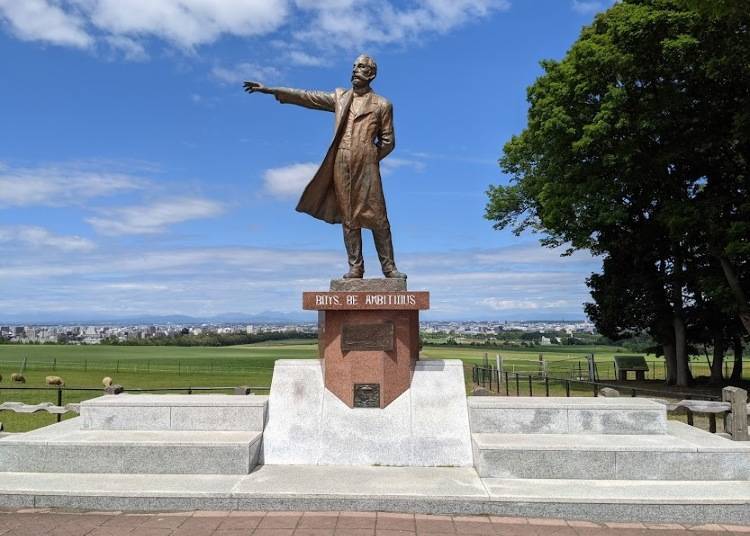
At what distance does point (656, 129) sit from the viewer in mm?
16984

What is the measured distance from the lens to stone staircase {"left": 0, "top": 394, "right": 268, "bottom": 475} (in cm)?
660

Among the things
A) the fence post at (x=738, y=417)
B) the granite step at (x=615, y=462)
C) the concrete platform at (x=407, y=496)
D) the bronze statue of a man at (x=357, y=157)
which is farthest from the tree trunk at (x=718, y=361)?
the bronze statue of a man at (x=357, y=157)

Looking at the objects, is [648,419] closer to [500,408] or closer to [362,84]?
[500,408]

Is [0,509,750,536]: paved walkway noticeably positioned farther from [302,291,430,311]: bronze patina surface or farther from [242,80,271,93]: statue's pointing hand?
[242,80,271,93]: statue's pointing hand

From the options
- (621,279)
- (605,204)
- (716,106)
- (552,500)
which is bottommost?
(552,500)

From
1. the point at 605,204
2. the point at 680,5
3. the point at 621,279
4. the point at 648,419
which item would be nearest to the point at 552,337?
the point at 621,279

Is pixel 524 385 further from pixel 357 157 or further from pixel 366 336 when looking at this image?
pixel 357 157

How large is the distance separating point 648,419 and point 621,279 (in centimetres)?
1932

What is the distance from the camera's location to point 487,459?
6.50 meters

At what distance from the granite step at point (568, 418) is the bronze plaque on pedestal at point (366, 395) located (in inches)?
46.5

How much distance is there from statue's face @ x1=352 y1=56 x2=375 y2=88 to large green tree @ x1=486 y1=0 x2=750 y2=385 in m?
9.20

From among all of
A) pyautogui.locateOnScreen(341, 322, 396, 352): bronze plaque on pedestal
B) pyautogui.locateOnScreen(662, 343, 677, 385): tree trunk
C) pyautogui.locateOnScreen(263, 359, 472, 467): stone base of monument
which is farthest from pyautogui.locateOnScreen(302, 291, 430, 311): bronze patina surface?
pyautogui.locateOnScreen(662, 343, 677, 385): tree trunk

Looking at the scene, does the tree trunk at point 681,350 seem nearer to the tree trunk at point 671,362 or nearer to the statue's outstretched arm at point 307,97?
the tree trunk at point 671,362

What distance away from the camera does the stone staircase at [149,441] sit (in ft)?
21.6
